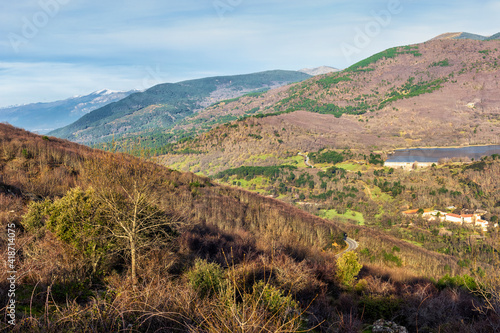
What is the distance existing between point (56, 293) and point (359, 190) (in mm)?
93927

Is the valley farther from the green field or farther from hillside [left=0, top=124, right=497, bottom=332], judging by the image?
the green field

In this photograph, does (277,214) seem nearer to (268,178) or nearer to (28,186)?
(28,186)

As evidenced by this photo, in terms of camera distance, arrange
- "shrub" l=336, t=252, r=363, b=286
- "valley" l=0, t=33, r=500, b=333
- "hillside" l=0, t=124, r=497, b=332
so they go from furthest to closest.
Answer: "shrub" l=336, t=252, r=363, b=286
"valley" l=0, t=33, r=500, b=333
"hillside" l=0, t=124, r=497, b=332

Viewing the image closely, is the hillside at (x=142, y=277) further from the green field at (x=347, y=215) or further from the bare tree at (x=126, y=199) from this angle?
the green field at (x=347, y=215)

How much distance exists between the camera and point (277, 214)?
34.6 metres

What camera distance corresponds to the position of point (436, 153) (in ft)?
429

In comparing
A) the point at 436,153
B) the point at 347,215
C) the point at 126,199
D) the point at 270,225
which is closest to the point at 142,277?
the point at 126,199

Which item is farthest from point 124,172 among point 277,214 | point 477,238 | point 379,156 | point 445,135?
point 445,135

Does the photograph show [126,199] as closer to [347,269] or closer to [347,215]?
[347,269]

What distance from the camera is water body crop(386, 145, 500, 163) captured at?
118m

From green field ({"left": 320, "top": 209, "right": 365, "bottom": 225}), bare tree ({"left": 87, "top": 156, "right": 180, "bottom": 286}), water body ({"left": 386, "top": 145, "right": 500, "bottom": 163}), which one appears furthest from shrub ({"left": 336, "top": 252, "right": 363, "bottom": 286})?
water body ({"left": 386, "top": 145, "right": 500, "bottom": 163})

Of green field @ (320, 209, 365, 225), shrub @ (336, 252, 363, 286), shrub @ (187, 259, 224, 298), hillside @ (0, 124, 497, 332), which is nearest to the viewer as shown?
hillside @ (0, 124, 497, 332)

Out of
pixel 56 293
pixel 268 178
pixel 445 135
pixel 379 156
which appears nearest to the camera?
pixel 56 293

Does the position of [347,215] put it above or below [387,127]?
below
